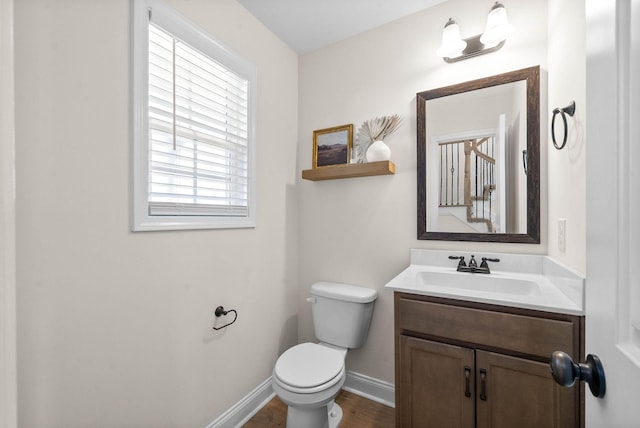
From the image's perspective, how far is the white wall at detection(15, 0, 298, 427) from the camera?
0.91 meters

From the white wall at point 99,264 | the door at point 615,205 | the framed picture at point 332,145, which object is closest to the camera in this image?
the door at point 615,205

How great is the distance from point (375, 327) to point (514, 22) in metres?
1.97

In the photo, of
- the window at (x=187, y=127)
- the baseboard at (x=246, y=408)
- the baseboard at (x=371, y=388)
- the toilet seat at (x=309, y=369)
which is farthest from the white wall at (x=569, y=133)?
the baseboard at (x=246, y=408)

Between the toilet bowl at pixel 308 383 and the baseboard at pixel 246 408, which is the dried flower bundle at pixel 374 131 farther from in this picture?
the baseboard at pixel 246 408

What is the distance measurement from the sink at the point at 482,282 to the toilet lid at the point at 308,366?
25.6 inches

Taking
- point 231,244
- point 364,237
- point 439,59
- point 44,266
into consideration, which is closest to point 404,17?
point 439,59

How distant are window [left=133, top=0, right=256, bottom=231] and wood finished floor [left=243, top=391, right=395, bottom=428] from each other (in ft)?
3.89

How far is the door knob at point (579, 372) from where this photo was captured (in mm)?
483

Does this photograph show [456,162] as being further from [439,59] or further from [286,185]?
[286,185]

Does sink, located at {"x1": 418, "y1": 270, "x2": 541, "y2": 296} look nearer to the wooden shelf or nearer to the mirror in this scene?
the mirror

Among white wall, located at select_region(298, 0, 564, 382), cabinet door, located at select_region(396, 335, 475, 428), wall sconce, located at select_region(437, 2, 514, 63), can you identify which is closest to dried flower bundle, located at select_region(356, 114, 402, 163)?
white wall, located at select_region(298, 0, 564, 382)

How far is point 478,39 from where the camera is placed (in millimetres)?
1581

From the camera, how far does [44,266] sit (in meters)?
0.93

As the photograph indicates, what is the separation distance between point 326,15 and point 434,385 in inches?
85.8
